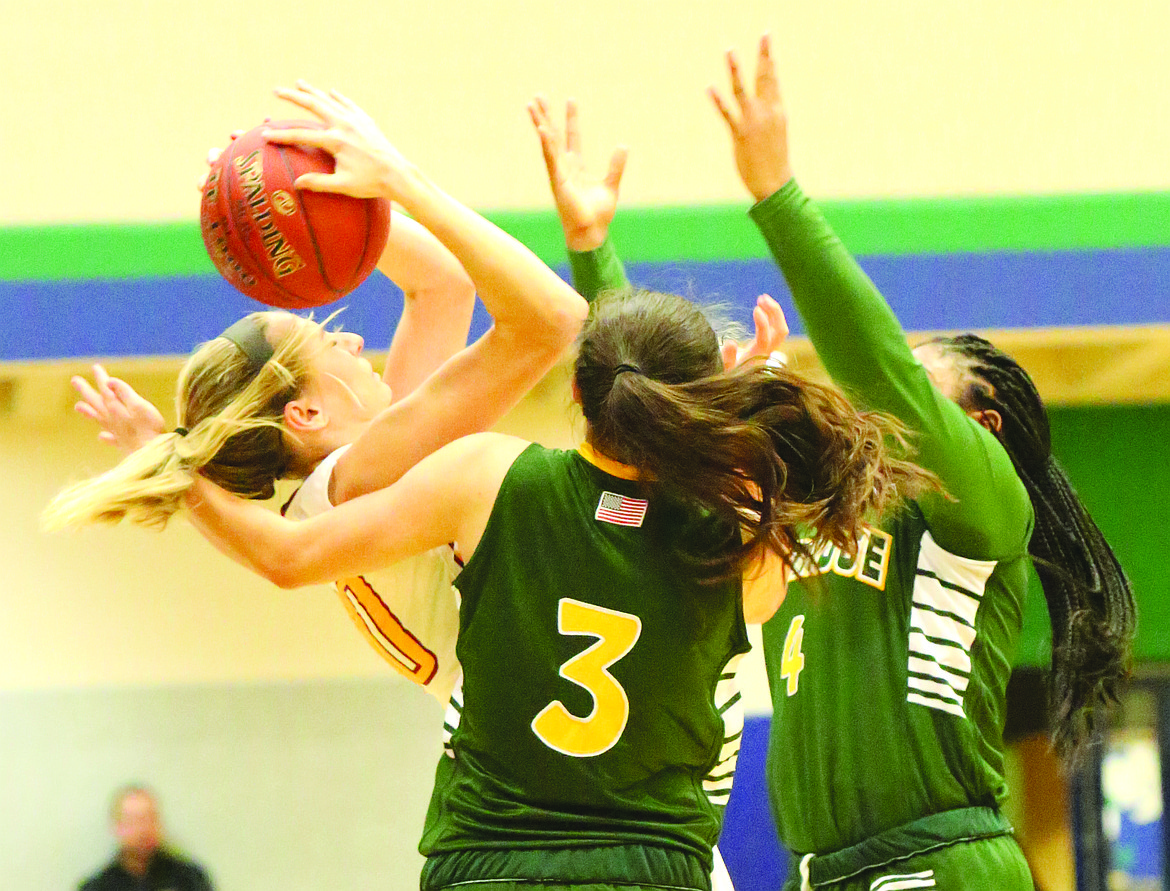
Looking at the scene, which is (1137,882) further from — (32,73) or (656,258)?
(32,73)

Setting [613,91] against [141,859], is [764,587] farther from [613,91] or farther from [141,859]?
[613,91]

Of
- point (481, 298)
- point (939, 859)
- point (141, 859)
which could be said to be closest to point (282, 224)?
point (481, 298)

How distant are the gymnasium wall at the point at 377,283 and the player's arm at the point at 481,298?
2.88m

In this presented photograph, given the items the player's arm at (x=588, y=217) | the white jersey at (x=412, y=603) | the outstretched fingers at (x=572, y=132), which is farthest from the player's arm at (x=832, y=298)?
the white jersey at (x=412, y=603)

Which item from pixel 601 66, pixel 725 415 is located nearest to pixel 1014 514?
pixel 725 415

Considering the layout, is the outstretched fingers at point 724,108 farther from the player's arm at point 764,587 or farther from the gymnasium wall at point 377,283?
the gymnasium wall at point 377,283

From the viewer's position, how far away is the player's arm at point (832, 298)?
2.45 metres

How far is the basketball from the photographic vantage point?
2.32m

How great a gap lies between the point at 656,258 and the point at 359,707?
2.32 meters

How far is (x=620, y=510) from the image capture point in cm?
200

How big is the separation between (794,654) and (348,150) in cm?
138

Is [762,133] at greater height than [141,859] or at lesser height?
greater

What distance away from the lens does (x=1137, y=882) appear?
6840mm

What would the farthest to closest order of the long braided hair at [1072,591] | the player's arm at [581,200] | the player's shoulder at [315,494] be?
the long braided hair at [1072,591], the player's arm at [581,200], the player's shoulder at [315,494]
